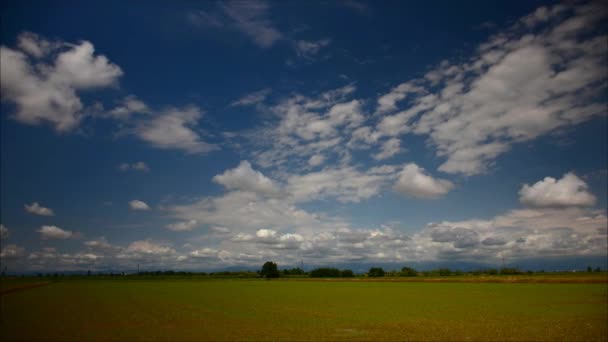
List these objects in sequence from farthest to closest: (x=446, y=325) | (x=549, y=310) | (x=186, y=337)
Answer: (x=549, y=310) < (x=446, y=325) < (x=186, y=337)

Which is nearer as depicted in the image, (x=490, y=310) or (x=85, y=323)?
(x=85, y=323)

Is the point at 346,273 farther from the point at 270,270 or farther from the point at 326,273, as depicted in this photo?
the point at 270,270

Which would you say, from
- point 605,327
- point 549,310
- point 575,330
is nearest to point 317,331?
point 575,330

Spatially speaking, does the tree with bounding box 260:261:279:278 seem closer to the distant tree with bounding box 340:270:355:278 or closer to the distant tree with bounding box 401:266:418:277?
the distant tree with bounding box 340:270:355:278

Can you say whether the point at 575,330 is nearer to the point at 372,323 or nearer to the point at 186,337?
the point at 372,323

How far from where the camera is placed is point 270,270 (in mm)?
171125

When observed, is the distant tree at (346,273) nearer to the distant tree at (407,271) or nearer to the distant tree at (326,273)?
the distant tree at (326,273)

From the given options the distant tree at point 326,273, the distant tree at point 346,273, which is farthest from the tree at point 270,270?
the distant tree at point 346,273

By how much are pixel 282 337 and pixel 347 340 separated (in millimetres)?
3516

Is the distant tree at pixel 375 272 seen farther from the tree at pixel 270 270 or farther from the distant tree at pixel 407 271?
the tree at pixel 270 270

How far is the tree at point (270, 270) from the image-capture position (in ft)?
560

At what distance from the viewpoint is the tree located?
17062 centimetres

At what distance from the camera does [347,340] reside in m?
18.4

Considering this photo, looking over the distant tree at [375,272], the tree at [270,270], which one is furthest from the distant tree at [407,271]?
the tree at [270,270]
